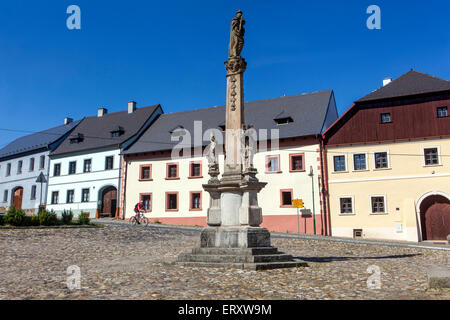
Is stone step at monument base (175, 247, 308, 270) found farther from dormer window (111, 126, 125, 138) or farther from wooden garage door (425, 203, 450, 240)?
dormer window (111, 126, 125, 138)

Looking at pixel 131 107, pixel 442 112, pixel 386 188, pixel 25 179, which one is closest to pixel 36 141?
pixel 25 179

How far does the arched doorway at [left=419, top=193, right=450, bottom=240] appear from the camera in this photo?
23.4m

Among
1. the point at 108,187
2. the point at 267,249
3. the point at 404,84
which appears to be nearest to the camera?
the point at 267,249

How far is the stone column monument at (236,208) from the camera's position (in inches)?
366

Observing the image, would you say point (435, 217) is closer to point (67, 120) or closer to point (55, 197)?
point (55, 197)

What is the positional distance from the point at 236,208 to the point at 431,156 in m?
18.3

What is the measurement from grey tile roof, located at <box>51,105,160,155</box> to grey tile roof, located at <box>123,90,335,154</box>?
1440 mm

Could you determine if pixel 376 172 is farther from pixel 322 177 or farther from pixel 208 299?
pixel 208 299

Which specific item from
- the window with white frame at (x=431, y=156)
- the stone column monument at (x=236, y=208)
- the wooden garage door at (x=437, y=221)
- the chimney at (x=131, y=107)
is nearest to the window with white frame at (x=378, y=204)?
the wooden garage door at (x=437, y=221)

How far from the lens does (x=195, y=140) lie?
1246 inches

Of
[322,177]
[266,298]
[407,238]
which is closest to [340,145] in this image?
[322,177]

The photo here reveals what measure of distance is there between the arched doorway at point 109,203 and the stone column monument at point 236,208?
24891mm

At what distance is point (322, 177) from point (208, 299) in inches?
857

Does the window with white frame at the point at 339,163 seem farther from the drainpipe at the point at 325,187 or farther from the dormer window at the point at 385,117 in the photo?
the dormer window at the point at 385,117
